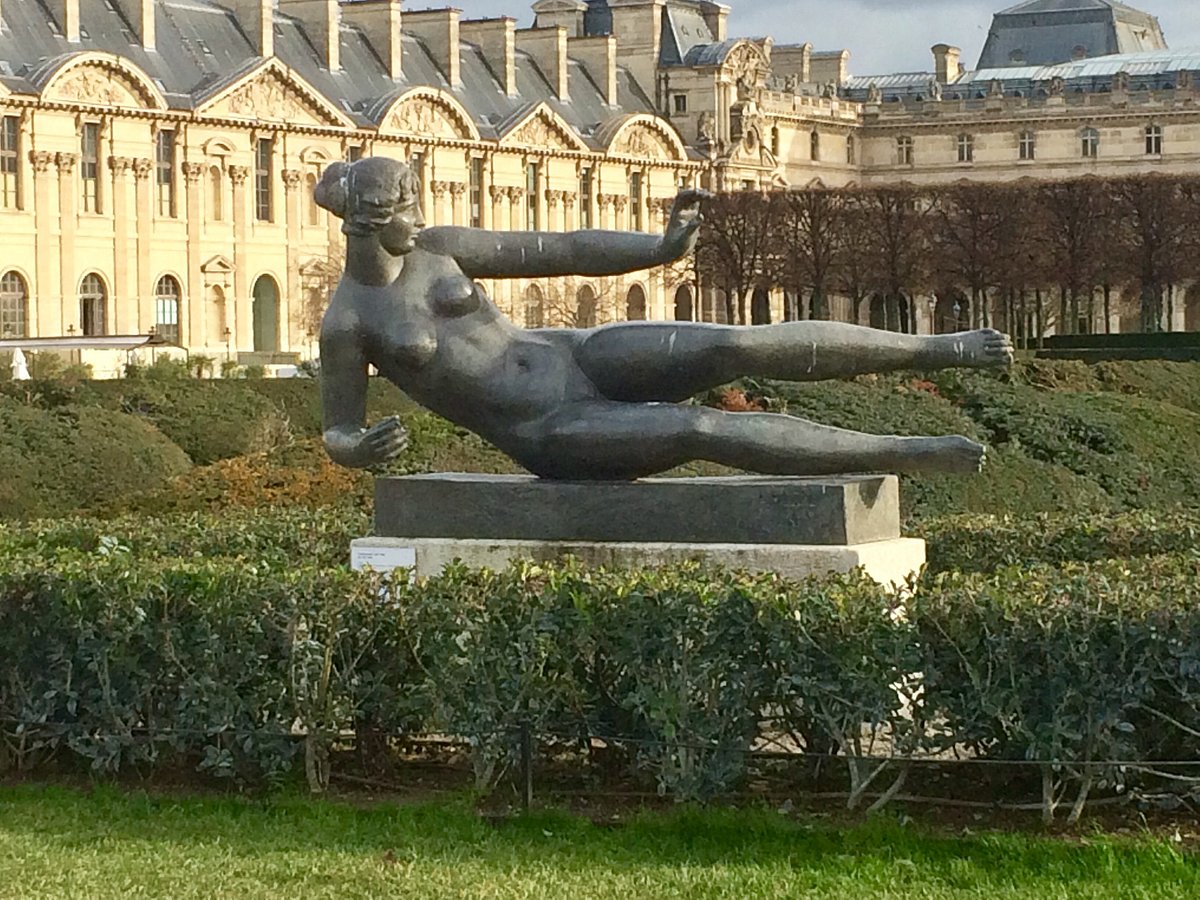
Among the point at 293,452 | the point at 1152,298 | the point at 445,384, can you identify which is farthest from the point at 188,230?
the point at 445,384

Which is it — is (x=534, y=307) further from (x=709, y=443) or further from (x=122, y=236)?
(x=709, y=443)

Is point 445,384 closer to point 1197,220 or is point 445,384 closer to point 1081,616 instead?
point 1081,616

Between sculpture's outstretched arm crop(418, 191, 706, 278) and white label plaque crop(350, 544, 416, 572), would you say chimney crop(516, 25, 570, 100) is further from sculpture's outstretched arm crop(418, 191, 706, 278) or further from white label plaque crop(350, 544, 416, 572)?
white label plaque crop(350, 544, 416, 572)

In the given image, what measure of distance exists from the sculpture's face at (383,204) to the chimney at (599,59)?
67125 mm

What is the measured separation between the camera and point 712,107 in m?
79.9

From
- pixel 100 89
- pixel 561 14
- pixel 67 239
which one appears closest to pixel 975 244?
pixel 100 89

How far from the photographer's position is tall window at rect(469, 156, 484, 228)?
68438mm

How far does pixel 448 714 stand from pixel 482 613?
393mm

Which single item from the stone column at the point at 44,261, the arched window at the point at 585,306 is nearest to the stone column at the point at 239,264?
the stone column at the point at 44,261

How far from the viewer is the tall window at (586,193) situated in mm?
73438

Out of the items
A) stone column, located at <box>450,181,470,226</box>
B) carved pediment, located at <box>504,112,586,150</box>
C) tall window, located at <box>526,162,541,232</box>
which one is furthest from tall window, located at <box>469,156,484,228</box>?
tall window, located at <box>526,162,541,232</box>

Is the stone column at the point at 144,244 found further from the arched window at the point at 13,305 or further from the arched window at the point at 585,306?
the arched window at the point at 585,306

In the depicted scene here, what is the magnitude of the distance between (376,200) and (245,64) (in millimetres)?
49694

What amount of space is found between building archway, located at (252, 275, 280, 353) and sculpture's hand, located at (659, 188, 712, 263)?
51666 mm
